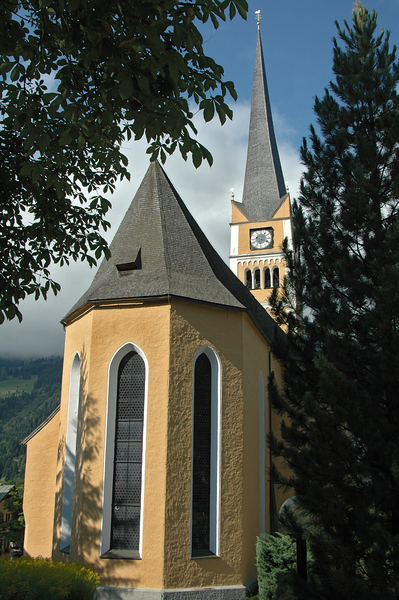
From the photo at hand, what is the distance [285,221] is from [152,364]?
30.5m

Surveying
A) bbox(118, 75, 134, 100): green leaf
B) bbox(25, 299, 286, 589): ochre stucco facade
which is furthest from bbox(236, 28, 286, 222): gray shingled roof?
bbox(118, 75, 134, 100): green leaf

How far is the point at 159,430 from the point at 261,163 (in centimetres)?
3641

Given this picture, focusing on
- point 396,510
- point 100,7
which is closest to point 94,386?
point 396,510

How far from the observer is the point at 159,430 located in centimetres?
1054

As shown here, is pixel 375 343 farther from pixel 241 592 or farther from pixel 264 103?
pixel 264 103

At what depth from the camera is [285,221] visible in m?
39.5

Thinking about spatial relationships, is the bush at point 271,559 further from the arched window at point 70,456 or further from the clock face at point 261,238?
the clock face at point 261,238

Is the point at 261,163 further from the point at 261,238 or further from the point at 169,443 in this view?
the point at 169,443

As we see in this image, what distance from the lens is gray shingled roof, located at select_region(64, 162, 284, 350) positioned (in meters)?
11.7

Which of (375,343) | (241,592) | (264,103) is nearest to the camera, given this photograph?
(375,343)

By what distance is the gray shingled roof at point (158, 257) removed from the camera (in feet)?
38.3

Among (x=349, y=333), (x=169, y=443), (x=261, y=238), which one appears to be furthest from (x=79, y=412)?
(x=261, y=238)

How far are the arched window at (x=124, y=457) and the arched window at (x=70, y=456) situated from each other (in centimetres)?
160

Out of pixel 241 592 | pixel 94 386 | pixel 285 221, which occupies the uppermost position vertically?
pixel 285 221
